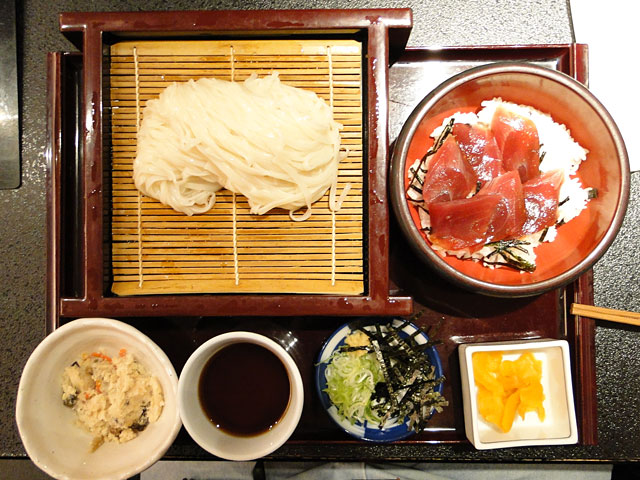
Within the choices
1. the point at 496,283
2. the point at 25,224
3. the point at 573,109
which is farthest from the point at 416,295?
the point at 25,224

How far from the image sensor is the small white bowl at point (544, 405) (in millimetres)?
1837

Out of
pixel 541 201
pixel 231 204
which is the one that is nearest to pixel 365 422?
pixel 231 204

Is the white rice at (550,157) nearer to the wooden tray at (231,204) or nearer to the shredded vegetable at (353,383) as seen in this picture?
the wooden tray at (231,204)

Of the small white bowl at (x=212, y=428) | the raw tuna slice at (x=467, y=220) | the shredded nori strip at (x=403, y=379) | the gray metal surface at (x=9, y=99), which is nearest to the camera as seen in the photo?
the small white bowl at (x=212, y=428)

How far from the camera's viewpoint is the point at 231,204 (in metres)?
1.81

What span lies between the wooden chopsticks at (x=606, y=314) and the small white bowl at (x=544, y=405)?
213 millimetres

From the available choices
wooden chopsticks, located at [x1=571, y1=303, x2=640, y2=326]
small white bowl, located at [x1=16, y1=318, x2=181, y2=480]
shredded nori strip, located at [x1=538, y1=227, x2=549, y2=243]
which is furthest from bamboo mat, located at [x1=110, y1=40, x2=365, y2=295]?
wooden chopsticks, located at [x1=571, y1=303, x2=640, y2=326]

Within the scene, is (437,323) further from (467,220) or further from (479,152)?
(479,152)

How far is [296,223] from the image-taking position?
5.91 feet

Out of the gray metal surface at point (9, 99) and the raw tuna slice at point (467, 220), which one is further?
the gray metal surface at point (9, 99)

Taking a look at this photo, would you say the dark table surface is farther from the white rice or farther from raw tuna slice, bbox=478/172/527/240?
raw tuna slice, bbox=478/172/527/240

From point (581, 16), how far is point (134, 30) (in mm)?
1990

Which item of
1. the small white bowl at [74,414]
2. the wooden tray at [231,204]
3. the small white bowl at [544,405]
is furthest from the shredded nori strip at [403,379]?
the small white bowl at [74,414]

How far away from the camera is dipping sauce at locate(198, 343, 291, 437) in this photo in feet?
6.03
